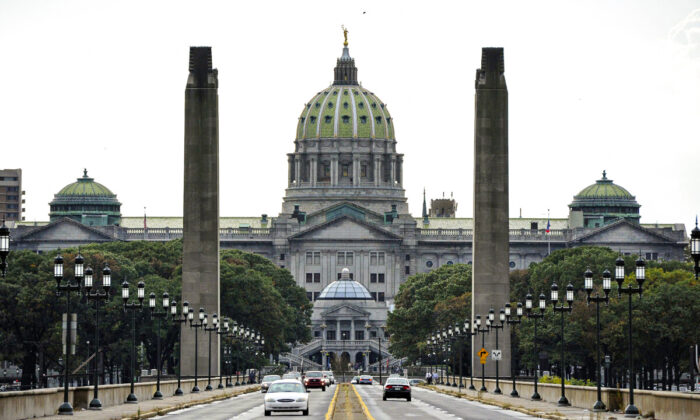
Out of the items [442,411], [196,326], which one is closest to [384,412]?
[442,411]

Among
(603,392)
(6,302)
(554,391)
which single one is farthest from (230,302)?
(603,392)

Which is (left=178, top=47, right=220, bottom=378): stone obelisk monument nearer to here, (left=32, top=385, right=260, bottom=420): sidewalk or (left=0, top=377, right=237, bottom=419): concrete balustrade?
(left=0, top=377, right=237, bottom=419): concrete balustrade

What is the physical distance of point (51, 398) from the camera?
6153cm

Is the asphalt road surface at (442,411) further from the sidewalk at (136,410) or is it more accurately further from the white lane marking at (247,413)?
the sidewalk at (136,410)

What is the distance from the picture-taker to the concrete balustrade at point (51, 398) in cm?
5381

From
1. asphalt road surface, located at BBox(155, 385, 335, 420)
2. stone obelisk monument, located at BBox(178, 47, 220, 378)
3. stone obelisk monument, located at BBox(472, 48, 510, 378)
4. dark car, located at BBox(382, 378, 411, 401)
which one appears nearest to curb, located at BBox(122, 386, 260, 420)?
asphalt road surface, located at BBox(155, 385, 335, 420)

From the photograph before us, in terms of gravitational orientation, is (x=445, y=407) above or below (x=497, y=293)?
below

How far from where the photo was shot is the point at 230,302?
167m

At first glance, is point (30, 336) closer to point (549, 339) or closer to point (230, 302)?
point (230, 302)

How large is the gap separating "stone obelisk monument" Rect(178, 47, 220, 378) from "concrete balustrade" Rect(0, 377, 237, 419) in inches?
1346

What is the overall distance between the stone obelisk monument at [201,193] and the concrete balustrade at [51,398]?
3419cm

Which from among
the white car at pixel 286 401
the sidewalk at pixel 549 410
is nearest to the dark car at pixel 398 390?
the sidewalk at pixel 549 410

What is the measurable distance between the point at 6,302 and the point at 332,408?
243 feet

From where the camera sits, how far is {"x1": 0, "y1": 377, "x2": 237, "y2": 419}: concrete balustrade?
53.8 m
